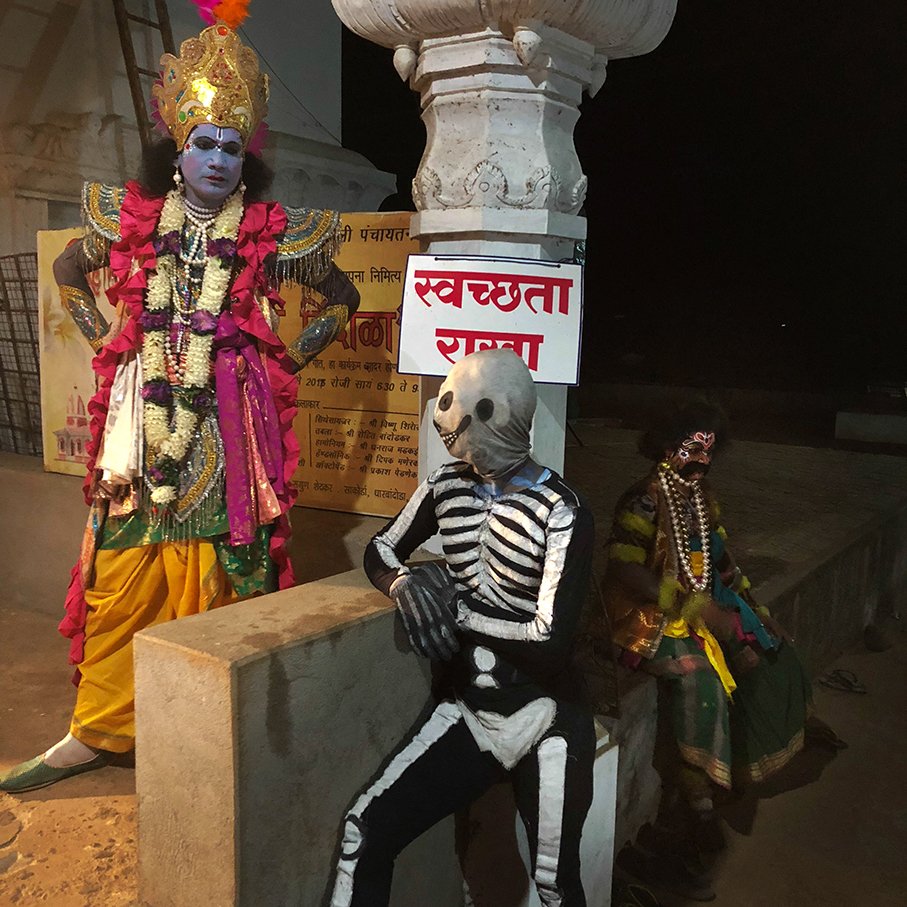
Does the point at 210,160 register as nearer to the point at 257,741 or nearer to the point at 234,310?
Result: the point at 234,310

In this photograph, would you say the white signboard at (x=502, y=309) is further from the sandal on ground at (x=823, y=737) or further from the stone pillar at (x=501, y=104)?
the sandal on ground at (x=823, y=737)

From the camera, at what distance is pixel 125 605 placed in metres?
2.89

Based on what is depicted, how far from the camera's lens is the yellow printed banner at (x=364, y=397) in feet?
12.7

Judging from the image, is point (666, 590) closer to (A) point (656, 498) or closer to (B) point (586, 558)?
(A) point (656, 498)

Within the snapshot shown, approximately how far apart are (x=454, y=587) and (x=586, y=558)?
352 mm

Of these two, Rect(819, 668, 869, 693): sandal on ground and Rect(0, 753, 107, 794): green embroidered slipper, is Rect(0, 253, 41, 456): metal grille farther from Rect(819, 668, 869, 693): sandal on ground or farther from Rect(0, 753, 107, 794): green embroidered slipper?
Rect(819, 668, 869, 693): sandal on ground

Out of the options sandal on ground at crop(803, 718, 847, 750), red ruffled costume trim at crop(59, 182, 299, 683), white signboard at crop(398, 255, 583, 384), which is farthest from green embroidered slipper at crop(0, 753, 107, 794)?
sandal on ground at crop(803, 718, 847, 750)

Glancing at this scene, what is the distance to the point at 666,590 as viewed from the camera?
10.9ft

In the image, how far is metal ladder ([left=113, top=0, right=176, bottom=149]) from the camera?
639 cm

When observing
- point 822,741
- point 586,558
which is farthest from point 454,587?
point 822,741

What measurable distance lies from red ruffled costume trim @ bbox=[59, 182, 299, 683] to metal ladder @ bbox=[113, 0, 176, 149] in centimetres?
391

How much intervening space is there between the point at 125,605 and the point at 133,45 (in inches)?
212

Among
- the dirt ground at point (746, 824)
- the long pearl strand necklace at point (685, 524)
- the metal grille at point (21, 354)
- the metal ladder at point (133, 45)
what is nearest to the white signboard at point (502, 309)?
the long pearl strand necklace at point (685, 524)

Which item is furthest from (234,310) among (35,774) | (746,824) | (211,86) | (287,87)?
(287,87)
